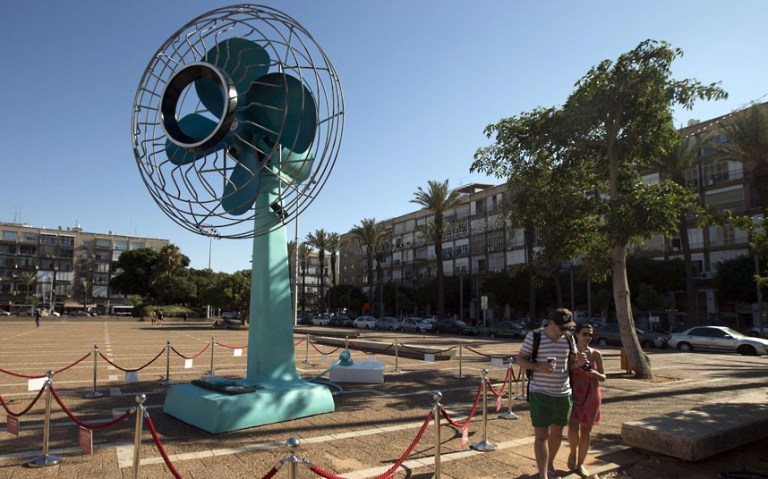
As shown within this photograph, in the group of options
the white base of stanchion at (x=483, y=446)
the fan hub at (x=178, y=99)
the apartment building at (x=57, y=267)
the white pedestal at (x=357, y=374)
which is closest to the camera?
the fan hub at (x=178, y=99)

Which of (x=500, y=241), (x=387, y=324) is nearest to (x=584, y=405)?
(x=387, y=324)

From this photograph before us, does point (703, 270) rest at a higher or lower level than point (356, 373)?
higher

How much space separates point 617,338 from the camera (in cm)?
3016

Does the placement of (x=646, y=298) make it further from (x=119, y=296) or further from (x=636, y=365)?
(x=119, y=296)

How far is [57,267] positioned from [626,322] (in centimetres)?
11881

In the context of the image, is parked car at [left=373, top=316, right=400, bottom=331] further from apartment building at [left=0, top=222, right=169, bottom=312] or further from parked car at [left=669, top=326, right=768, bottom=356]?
apartment building at [left=0, top=222, right=169, bottom=312]

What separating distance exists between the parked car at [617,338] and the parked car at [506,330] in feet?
21.3

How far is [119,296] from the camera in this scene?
372 feet

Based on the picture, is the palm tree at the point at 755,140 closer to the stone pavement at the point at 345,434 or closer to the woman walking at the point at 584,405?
the stone pavement at the point at 345,434

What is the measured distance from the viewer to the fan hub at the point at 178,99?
6.30 meters

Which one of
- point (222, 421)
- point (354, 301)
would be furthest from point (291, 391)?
point (354, 301)

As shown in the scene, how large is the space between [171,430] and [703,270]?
4821cm

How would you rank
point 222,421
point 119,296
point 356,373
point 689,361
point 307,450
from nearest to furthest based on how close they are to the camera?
point 307,450, point 222,421, point 356,373, point 689,361, point 119,296

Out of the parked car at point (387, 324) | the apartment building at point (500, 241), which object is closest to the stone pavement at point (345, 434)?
the apartment building at point (500, 241)
